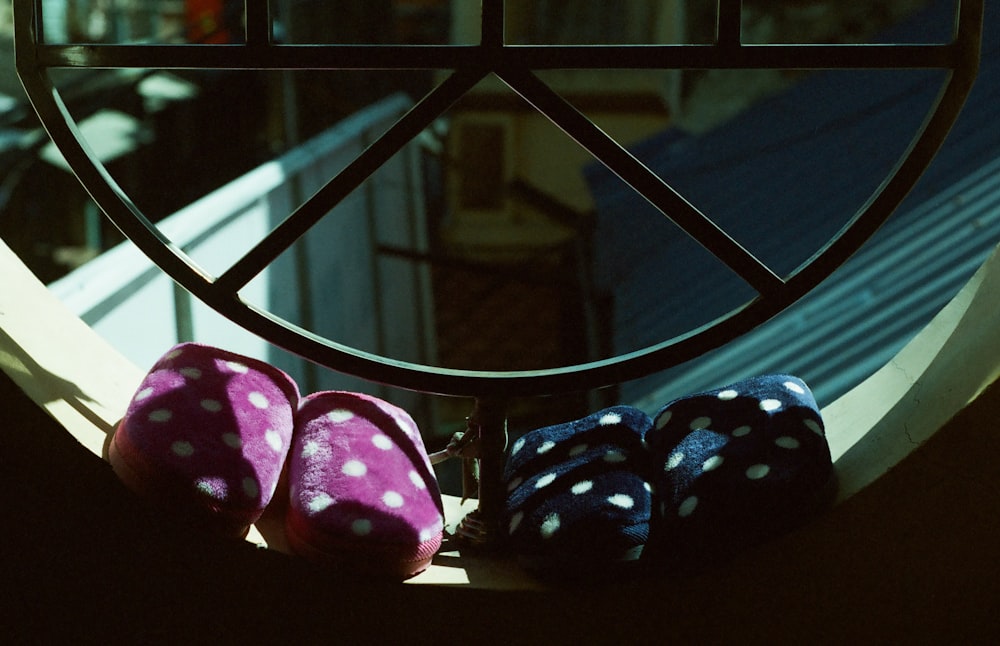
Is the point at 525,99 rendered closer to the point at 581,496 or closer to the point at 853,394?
the point at 581,496

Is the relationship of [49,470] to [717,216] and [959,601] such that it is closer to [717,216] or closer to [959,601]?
[959,601]

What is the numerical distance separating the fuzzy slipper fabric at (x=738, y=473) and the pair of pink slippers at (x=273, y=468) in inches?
5.3

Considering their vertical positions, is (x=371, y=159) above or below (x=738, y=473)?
above

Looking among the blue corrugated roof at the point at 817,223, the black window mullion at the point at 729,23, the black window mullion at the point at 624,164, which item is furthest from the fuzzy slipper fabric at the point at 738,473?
the blue corrugated roof at the point at 817,223

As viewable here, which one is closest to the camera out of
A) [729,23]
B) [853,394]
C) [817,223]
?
[729,23]

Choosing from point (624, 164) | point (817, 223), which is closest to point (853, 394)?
point (624, 164)

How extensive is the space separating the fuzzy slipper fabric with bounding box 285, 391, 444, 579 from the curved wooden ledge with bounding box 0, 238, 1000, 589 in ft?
0.08

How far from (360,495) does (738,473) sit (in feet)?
0.69

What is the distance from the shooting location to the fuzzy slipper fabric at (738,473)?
55 cm

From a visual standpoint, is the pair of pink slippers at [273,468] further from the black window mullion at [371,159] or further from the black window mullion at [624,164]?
the black window mullion at [624,164]

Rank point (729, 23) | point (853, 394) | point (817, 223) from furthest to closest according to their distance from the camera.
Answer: point (817, 223), point (853, 394), point (729, 23)

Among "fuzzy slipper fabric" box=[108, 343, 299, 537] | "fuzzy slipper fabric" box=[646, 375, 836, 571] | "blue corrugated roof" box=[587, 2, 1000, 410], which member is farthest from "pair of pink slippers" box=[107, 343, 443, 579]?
"blue corrugated roof" box=[587, 2, 1000, 410]

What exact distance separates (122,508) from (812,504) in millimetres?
384

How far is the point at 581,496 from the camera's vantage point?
0.59 m
